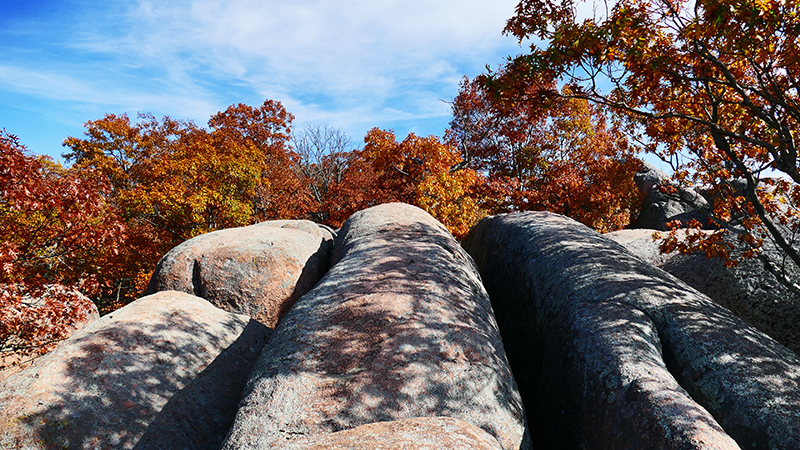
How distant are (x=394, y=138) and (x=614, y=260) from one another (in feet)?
37.6

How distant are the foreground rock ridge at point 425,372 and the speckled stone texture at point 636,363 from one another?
17 mm

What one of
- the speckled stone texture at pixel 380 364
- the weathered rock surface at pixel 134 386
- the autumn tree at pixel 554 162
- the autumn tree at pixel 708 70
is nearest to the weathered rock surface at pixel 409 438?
the speckled stone texture at pixel 380 364

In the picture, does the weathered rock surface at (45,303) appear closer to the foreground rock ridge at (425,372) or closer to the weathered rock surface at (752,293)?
the foreground rock ridge at (425,372)

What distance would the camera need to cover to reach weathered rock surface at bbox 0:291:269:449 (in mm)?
3668

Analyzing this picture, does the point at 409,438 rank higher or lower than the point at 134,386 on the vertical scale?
higher

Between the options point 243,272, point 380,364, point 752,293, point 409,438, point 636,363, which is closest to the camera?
point 409,438

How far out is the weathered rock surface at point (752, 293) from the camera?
680 centimetres

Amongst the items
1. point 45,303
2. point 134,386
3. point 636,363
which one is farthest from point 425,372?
point 45,303

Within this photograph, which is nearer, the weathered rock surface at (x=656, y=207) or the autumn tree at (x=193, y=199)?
the autumn tree at (x=193, y=199)

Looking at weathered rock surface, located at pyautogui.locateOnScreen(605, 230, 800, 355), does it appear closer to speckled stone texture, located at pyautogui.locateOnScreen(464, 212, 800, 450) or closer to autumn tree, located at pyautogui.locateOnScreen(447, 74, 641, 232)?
speckled stone texture, located at pyautogui.locateOnScreen(464, 212, 800, 450)

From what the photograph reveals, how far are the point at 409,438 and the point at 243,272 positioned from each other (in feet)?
19.7

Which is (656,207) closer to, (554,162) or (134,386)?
(554,162)

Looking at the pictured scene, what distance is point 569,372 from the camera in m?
4.34

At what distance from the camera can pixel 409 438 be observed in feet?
8.29
